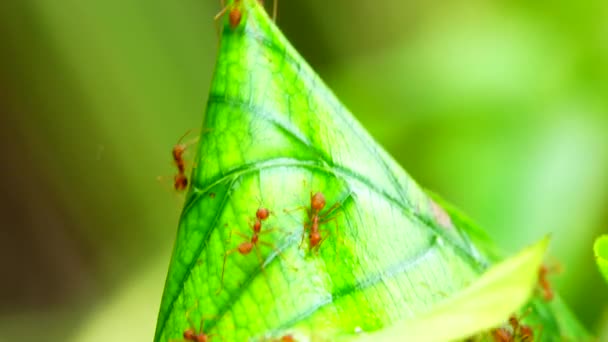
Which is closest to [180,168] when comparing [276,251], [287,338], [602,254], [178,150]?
[178,150]

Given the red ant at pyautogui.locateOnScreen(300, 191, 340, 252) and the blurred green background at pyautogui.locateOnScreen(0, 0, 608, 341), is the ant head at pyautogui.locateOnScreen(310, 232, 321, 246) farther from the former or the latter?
the blurred green background at pyautogui.locateOnScreen(0, 0, 608, 341)

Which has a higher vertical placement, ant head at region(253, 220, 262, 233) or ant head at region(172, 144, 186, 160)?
ant head at region(172, 144, 186, 160)

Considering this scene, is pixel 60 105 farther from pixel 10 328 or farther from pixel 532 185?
pixel 532 185

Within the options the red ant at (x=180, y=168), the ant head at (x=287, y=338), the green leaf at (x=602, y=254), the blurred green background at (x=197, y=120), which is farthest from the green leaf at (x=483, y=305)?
the blurred green background at (x=197, y=120)

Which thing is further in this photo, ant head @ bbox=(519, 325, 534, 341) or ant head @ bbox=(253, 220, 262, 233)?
ant head @ bbox=(519, 325, 534, 341)

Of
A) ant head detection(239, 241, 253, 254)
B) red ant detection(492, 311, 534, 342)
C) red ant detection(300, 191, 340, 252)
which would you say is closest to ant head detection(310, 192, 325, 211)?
red ant detection(300, 191, 340, 252)

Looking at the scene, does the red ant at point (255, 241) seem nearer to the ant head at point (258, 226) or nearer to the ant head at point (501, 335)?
the ant head at point (258, 226)

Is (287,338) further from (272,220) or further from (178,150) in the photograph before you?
(178,150)
